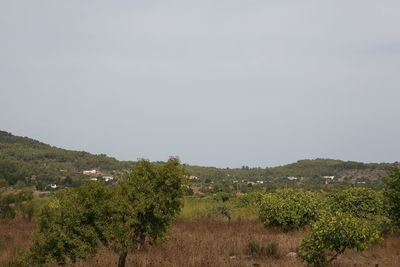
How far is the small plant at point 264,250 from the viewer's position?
46.0 feet

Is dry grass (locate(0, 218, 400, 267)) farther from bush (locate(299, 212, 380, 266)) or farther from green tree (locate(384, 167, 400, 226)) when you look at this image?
bush (locate(299, 212, 380, 266))

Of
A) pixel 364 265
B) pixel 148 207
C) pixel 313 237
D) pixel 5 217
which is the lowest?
pixel 5 217

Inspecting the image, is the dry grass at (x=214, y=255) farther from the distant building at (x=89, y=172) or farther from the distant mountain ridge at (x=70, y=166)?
the distant building at (x=89, y=172)

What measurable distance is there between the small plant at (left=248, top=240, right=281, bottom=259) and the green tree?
7.38 metres

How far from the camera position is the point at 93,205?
9922 millimetres

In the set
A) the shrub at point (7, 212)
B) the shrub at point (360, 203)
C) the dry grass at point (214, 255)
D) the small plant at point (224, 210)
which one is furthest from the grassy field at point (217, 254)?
the shrub at point (7, 212)

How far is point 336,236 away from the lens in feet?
34.2

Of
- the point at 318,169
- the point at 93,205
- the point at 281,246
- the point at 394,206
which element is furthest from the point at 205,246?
the point at 318,169

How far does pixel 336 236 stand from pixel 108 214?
23.1 ft

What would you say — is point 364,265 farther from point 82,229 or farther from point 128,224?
point 82,229

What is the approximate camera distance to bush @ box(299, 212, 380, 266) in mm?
10383

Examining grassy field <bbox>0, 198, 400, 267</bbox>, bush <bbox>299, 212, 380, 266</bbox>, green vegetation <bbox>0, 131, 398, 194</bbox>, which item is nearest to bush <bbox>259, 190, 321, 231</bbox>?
grassy field <bbox>0, 198, 400, 267</bbox>

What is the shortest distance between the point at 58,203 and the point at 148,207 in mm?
2658

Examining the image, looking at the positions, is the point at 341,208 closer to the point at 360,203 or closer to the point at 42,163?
the point at 360,203
